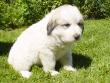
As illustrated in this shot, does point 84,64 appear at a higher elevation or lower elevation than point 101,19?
higher

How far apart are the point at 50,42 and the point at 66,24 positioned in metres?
0.51

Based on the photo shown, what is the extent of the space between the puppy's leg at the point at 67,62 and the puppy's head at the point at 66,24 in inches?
32.1

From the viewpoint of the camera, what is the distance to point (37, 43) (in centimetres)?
766

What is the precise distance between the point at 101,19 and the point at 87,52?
4117 millimetres

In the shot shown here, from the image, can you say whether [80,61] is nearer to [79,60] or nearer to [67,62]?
[79,60]

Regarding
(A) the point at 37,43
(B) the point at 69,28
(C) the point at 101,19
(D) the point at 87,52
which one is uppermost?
(B) the point at 69,28

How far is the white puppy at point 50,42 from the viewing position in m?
7.18

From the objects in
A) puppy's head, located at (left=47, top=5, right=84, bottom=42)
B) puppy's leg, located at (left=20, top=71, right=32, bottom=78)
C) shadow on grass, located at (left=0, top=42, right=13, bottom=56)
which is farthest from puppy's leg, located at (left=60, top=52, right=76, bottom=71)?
shadow on grass, located at (left=0, top=42, right=13, bottom=56)

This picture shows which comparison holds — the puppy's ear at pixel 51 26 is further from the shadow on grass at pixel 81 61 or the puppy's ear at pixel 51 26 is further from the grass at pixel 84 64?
the shadow on grass at pixel 81 61

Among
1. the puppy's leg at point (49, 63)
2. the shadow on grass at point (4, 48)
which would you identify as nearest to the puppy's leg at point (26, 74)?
the puppy's leg at point (49, 63)

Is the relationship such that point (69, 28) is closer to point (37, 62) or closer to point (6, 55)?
point (37, 62)

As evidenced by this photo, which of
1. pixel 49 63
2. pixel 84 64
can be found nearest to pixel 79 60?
pixel 84 64

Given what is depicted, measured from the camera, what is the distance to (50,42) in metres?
7.47

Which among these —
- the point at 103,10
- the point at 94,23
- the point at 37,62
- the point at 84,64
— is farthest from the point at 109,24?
the point at 37,62
